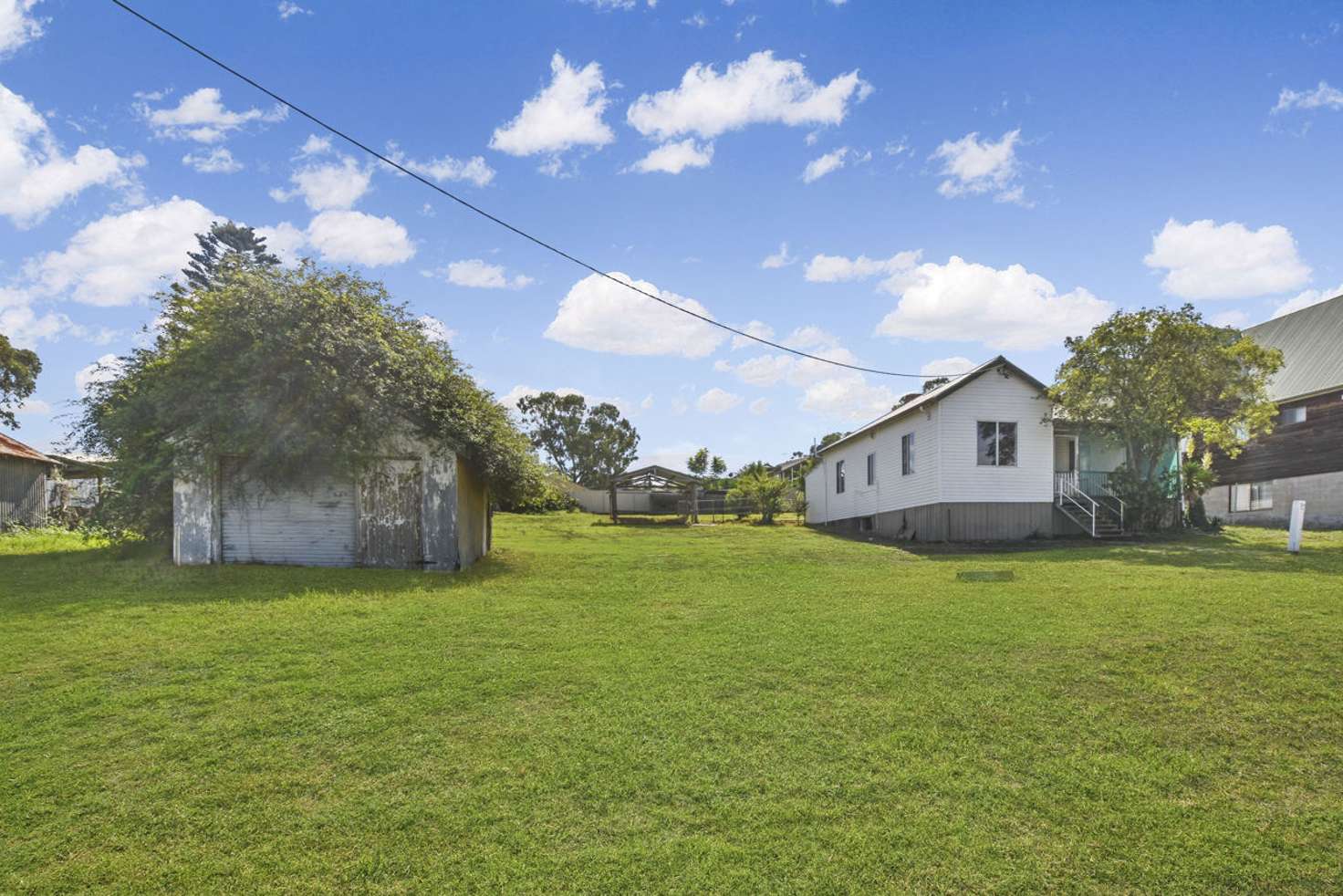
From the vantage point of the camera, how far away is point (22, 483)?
75.1 ft

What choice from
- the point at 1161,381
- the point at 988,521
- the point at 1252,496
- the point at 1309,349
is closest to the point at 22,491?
the point at 988,521

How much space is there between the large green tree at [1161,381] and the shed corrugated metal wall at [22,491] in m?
30.6

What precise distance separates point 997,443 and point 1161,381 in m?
4.51

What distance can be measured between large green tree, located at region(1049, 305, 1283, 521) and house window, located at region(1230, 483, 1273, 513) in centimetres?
629

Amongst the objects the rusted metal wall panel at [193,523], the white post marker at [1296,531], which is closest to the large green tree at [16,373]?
the rusted metal wall panel at [193,523]

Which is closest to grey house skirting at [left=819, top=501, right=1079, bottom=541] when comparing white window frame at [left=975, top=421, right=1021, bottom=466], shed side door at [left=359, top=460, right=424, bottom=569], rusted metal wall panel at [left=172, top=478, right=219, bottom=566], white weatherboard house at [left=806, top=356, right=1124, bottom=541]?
white weatherboard house at [left=806, top=356, right=1124, bottom=541]

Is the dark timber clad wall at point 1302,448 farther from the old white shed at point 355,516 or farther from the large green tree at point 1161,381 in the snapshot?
the old white shed at point 355,516

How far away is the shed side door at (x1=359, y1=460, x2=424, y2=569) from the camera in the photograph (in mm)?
13102

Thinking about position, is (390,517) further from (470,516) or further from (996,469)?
(996,469)

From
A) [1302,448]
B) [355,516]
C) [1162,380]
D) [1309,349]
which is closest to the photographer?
[355,516]

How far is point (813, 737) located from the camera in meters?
5.38

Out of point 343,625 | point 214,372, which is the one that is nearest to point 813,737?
point 343,625

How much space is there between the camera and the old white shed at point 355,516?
1280cm

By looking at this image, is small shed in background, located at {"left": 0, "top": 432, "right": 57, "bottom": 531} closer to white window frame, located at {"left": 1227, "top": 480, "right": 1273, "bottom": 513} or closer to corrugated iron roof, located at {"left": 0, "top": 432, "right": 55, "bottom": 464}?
corrugated iron roof, located at {"left": 0, "top": 432, "right": 55, "bottom": 464}
